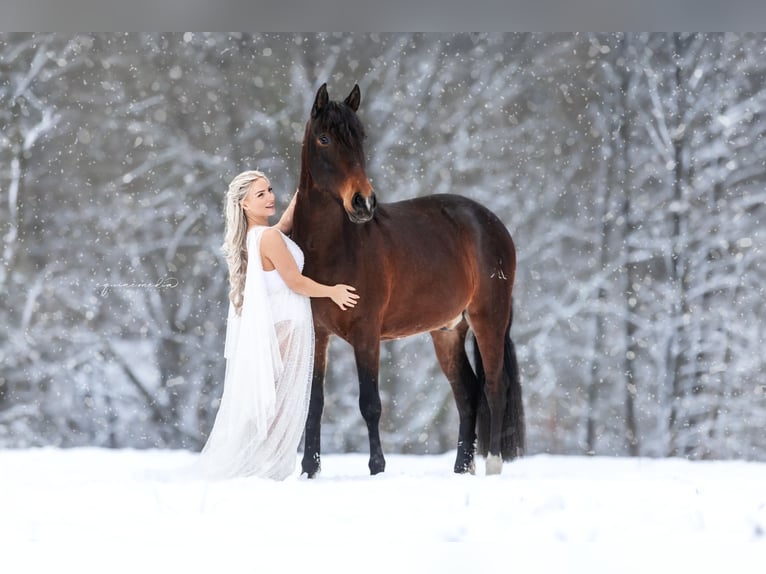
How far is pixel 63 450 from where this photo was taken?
6.27m

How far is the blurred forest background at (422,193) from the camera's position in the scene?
6594mm

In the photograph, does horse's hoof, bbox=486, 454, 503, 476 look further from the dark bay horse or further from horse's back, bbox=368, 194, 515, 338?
horse's back, bbox=368, 194, 515, 338

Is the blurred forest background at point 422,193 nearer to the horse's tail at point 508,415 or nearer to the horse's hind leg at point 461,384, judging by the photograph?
the horse's hind leg at point 461,384

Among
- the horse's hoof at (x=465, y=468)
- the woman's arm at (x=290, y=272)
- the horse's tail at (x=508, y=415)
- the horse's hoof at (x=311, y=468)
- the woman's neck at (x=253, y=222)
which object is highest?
the woman's neck at (x=253, y=222)

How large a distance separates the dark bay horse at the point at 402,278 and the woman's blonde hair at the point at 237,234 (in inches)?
9.7

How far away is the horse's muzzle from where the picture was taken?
3.55 m

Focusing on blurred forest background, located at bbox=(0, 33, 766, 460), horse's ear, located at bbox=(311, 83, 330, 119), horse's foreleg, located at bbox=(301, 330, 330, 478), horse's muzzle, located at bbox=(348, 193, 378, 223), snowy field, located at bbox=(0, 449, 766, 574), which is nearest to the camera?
snowy field, located at bbox=(0, 449, 766, 574)

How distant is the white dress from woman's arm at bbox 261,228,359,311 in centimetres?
4

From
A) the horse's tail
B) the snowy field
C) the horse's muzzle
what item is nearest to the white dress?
the snowy field

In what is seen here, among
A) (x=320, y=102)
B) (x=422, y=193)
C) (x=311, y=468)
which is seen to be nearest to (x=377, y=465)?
(x=311, y=468)

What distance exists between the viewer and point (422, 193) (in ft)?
21.9

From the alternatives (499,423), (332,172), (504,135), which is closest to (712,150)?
(504,135)

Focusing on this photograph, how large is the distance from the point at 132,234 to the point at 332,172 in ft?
11.0

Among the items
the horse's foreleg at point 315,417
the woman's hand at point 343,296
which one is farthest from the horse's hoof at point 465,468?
the woman's hand at point 343,296
